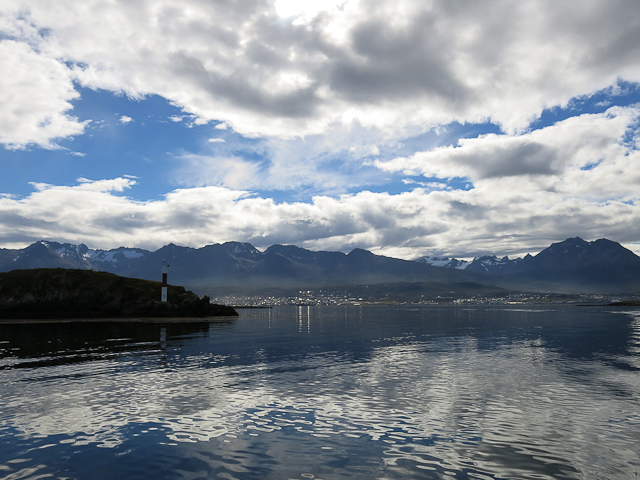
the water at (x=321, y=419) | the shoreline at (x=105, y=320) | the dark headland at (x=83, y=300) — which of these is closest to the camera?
the water at (x=321, y=419)

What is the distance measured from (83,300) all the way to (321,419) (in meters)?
164

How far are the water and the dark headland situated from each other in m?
118

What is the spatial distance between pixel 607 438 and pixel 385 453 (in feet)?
37.8

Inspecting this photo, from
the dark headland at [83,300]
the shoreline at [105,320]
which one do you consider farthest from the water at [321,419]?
the dark headland at [83,300]

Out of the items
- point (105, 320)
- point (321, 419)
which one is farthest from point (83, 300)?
point (321, 419)

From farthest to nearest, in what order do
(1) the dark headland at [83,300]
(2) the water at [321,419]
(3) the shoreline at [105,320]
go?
(1) the dark headland at [83,300] < (3) the shoreline at [105,320] < (2) the water at [321,419]

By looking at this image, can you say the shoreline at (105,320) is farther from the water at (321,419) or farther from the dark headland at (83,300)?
the water at (321,419)

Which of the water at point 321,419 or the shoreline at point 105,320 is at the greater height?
the water at point 321,419

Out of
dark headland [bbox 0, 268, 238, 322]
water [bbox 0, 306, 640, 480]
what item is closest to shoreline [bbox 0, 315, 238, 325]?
dark headland [bbox 0, 268, 238, 322]

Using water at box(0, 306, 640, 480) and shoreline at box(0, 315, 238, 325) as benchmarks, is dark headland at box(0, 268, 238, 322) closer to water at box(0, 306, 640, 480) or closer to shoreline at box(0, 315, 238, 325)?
shoreline at box(0, 315, 238, 325)

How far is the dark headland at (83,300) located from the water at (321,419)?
388ft

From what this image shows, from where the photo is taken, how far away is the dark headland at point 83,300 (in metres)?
152

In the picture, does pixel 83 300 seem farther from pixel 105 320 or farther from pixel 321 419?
pixel 321 419

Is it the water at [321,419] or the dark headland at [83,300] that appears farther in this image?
the dark headland at [83,300]
